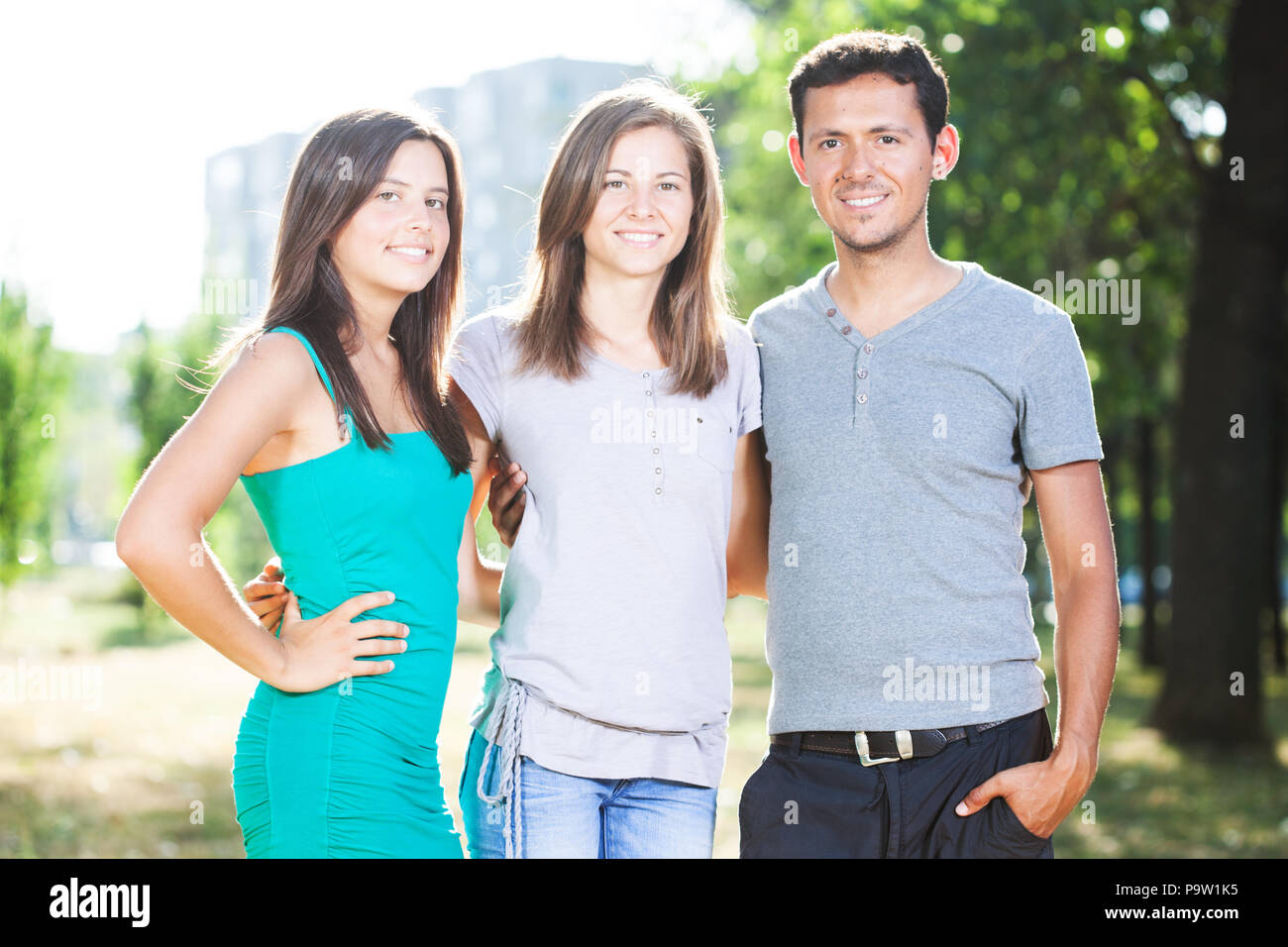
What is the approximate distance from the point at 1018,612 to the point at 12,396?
16944 mm

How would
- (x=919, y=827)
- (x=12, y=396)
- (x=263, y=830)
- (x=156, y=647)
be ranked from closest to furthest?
(x=263, y=830), (x=919, y=827), (x=12, y=396), (x=156, y=647)

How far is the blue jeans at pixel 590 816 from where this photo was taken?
3139mm

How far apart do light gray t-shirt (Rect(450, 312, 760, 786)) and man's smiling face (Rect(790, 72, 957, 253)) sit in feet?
2.15

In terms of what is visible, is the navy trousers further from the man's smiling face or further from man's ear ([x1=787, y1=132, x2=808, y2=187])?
man's ear ([x1=787, y1=132, x2=808, y2=187])

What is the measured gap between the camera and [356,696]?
10.0 feet

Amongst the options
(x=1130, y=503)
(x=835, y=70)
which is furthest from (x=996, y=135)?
(x=1130, y=503)

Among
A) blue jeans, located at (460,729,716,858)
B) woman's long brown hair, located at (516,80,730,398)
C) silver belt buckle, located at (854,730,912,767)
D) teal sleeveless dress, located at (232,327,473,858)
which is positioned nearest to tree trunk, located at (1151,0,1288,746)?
woman's long brown hair, located at (516,80,730,398)

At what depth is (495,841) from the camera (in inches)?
125

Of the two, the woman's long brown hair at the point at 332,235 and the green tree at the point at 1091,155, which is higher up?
the green tree at the point at 1091,155

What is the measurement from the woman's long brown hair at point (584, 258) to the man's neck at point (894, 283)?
385 millimetres

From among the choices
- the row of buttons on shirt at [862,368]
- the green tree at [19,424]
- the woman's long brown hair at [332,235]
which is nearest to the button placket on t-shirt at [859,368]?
the row of buttons on shirt at [862,368]

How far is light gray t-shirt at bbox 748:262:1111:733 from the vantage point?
3.31 m

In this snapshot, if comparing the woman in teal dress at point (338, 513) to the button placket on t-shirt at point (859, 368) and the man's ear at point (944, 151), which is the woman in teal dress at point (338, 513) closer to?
the button placket on t-shirt at point (859, 368)

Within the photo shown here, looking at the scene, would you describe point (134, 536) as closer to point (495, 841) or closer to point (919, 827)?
point (495, 841)
